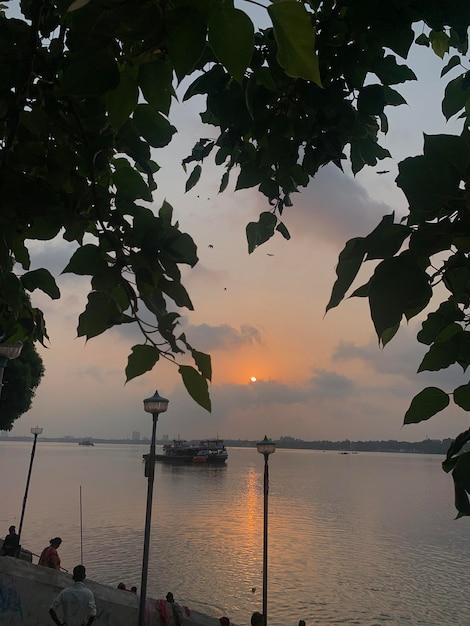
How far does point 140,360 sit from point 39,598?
31.8ft

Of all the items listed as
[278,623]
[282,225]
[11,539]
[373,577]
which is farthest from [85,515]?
[282,225]

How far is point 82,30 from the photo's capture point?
81cm

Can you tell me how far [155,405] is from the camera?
Answer: 11.3m

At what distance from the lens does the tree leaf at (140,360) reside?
4.01 feet

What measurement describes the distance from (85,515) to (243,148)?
2121 inches

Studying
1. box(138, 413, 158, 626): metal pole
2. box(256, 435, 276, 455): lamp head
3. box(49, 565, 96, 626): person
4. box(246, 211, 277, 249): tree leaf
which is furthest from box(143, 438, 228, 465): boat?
box(246, 211, 277, 249): tree leaf

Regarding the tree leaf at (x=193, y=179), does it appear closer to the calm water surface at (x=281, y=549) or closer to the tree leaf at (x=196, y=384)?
the tree leaf at (x=196, y=384)

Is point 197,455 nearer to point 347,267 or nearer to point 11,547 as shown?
point 11,547

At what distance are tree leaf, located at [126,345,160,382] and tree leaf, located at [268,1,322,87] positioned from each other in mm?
771

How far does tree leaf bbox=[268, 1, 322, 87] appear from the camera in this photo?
0.60 metres

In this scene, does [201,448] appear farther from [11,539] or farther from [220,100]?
[220,100]

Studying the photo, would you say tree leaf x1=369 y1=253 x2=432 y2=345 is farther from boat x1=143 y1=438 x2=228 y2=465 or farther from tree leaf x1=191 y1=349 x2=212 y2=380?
boat x1=143 y1=438 x2=228 y2=465

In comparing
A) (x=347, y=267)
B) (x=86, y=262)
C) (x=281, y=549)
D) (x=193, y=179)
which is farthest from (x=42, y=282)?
(x=281, y=549)

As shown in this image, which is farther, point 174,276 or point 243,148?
point 243,148
